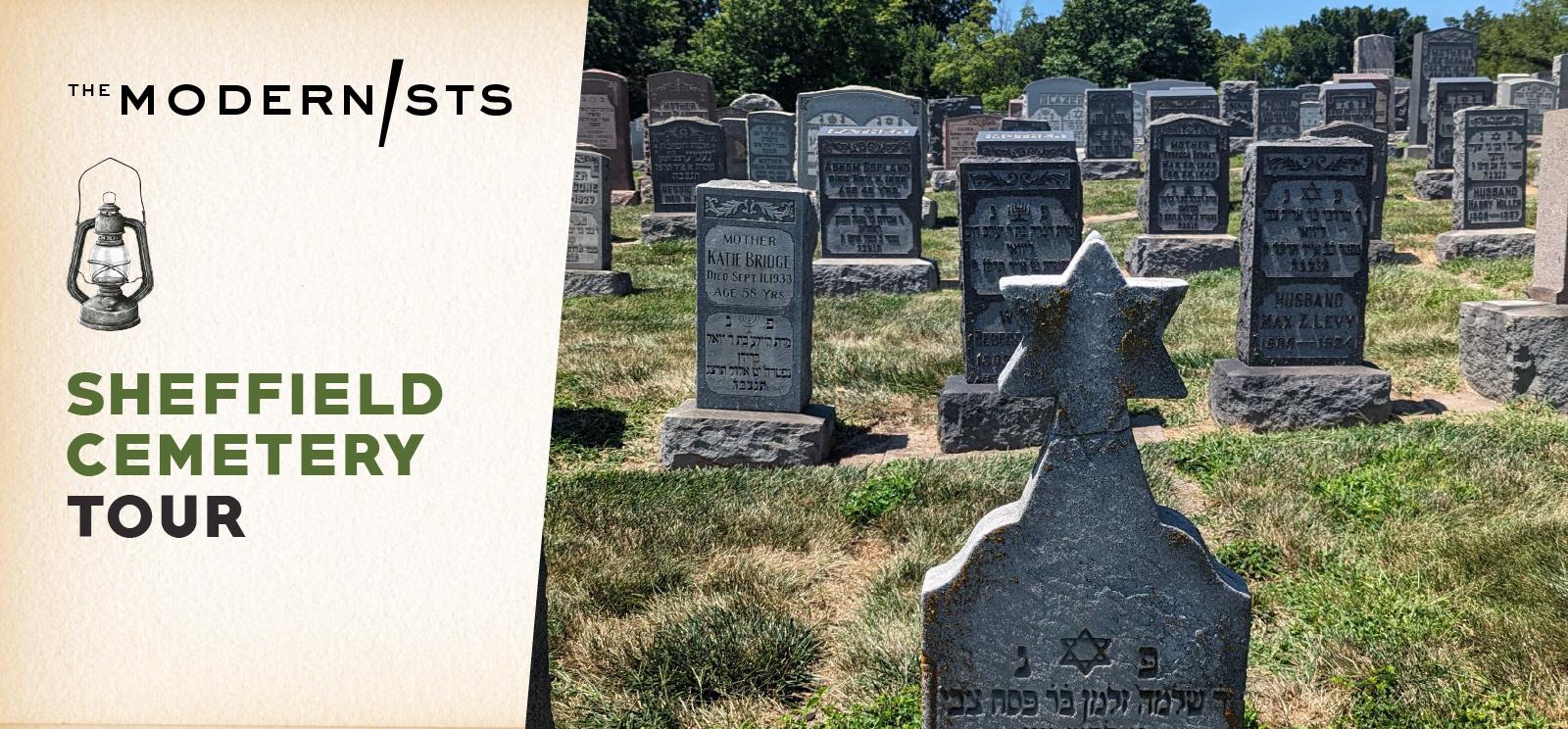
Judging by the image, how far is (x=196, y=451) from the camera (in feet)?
6.65

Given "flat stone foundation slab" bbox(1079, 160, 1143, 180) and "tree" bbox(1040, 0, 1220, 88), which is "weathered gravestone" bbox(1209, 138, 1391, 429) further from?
"tree" bbox(1040, 0, 1220, 88)

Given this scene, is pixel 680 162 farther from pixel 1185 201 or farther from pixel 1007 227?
pixel 1007 227

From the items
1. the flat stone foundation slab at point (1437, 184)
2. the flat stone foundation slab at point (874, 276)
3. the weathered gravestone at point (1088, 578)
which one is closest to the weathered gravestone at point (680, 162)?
the flat stone foundation slab at point (874, 276)

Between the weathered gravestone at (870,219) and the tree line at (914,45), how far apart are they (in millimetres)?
26766

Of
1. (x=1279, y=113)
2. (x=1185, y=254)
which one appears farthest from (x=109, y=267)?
(x=1279, y=113)

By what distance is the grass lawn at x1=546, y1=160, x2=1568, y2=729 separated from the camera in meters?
4.13

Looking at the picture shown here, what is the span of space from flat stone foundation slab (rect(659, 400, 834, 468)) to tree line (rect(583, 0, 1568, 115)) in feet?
107

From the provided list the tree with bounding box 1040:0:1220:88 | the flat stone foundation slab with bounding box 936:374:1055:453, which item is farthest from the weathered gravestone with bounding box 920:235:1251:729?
the tree with bounding box 1040:0:1220:88

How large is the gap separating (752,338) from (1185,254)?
780cm

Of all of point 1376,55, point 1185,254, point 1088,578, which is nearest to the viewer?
point 1088,578

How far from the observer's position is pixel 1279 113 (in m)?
23.8

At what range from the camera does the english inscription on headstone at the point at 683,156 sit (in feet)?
58.1

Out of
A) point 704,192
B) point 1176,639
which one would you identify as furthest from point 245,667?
point 704,192

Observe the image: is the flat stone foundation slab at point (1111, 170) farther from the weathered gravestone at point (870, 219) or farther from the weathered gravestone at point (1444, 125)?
the weathered gravestone at point (870, 219)
